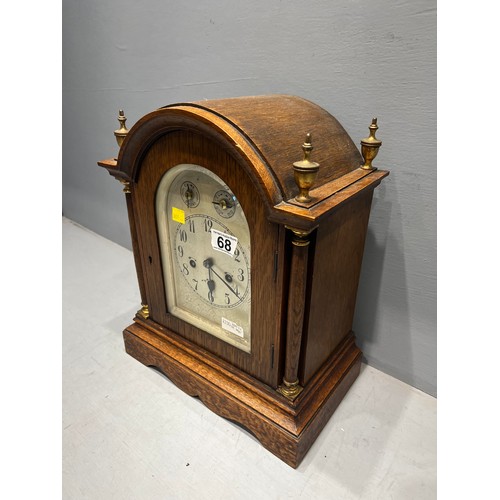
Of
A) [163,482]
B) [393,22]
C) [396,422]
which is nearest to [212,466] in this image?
[163,482]

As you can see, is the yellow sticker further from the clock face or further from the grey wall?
the grey wall

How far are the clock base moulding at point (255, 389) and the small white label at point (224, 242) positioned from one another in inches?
12.5

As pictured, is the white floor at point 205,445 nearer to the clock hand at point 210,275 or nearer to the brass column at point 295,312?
the brass column at point 295,312

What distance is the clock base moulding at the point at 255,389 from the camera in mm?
896

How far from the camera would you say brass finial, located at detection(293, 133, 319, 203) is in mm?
645

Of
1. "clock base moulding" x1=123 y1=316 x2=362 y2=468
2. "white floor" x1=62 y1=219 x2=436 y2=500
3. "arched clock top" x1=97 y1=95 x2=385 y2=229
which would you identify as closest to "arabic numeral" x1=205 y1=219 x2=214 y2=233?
"arched clock top" x1=97 y1=95 x2=385 y2=229

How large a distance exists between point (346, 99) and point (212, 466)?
943mm

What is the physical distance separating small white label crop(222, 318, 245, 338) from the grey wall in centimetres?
41

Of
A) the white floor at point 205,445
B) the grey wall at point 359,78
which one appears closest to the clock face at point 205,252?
the white floor at point 205,445

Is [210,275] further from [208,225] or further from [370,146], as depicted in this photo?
[370,146]

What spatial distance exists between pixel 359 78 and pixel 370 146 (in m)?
0.20

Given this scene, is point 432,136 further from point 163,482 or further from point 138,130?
point 163,482

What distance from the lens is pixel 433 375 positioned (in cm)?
109

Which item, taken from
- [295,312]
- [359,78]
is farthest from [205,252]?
[359,78]
